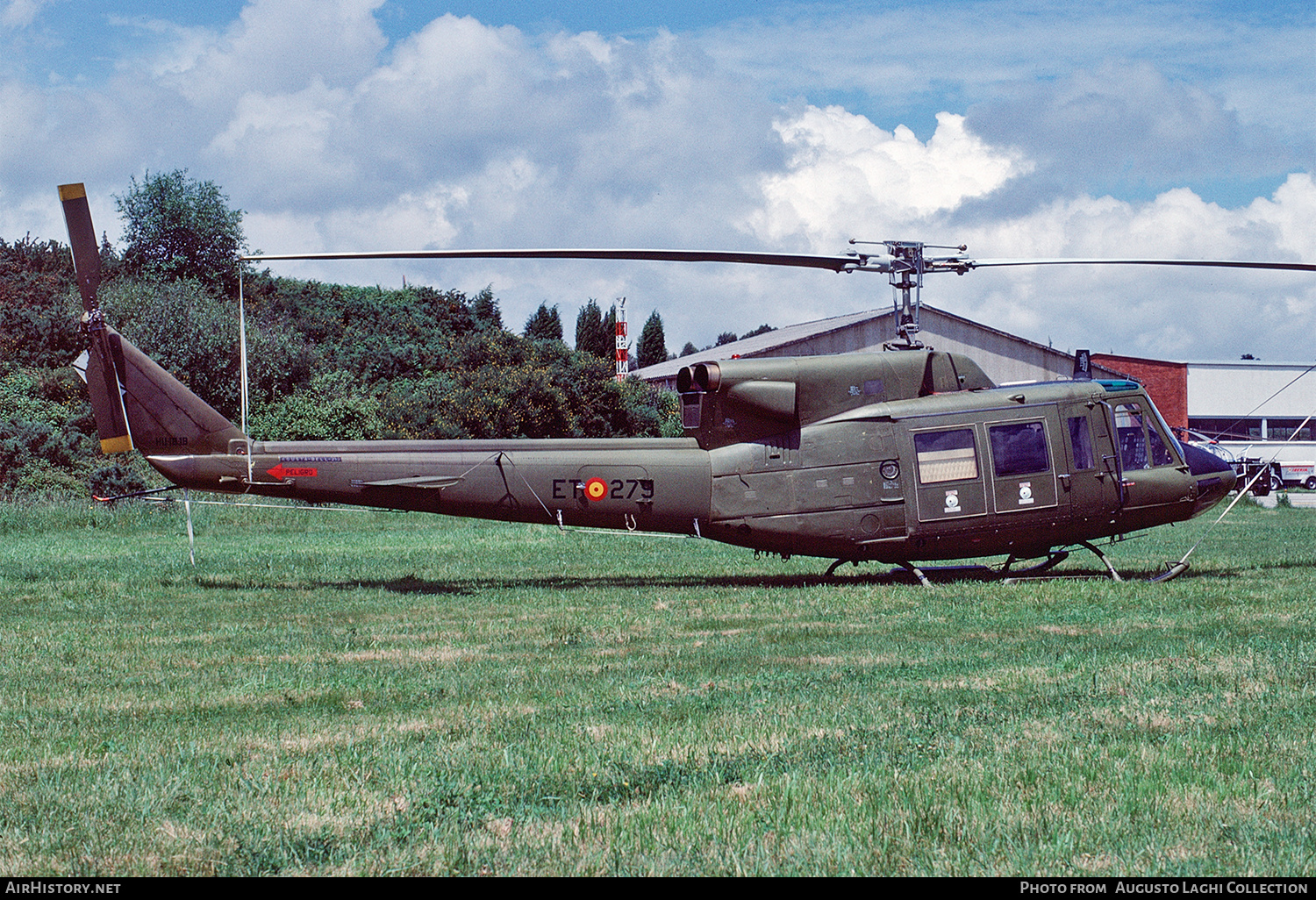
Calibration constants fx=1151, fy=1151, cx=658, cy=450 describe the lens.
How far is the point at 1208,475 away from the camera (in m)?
15.8

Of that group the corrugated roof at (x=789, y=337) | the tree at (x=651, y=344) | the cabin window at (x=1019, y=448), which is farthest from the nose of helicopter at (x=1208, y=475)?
the tree at (x=651, y=344)

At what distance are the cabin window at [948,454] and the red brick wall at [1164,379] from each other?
197ft

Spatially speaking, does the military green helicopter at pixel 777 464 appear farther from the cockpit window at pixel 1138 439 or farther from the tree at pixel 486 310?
the tree at pixel 486 310

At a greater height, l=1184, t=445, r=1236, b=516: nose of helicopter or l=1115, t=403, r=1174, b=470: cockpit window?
l=1115, t=403, r=1174, b=470: cockpit window

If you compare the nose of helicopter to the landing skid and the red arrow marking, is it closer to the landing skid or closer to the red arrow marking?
the landing skid

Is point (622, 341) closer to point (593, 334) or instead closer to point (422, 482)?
point (593, 334)

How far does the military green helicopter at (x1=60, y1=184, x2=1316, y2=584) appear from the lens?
1470 centimetres

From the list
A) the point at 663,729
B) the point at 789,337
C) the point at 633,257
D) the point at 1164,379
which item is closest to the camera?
the point at 663,729

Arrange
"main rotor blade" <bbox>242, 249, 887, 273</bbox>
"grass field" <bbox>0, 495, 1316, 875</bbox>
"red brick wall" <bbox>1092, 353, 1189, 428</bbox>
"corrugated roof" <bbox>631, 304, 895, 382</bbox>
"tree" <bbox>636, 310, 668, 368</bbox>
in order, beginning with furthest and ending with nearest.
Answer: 1. "tree" <bbox>636, 310, 668, 368</bbox>
2. "red brick wall" <bbox>1092, 353, 1189, 428</bbox>
3. "corrugated roof" <bbox>631, 304, 895, 382</bbox>
4. "main rotor blade" <bbox>242, 249, 887, 273</bbox>
5. "grass field" <bbox>0, 495, 1316, 875</bbox>

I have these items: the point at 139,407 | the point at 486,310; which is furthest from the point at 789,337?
the point at 139,407

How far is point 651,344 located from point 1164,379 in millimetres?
37157

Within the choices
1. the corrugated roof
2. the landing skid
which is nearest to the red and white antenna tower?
the corrugated roof

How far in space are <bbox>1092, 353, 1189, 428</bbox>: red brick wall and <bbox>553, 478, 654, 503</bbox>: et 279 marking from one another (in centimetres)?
6170

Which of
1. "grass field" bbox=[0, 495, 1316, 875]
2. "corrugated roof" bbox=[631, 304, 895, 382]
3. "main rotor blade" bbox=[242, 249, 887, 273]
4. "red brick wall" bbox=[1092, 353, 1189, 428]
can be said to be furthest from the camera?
"red brick wall" bbox=[1092, 353, 1189, 428]
